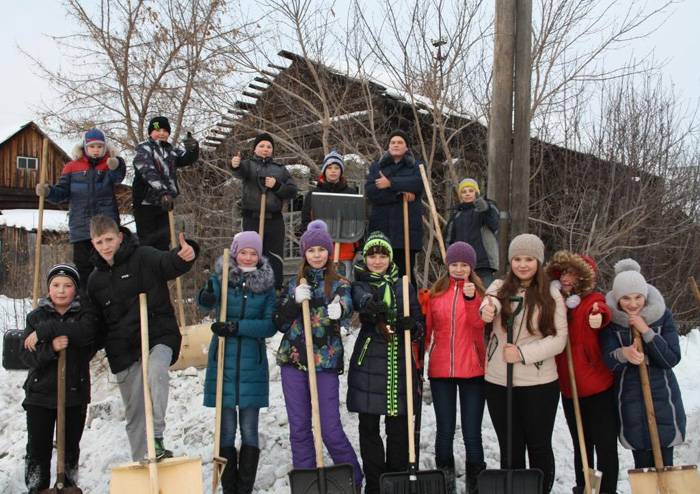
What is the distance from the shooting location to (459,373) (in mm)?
3895

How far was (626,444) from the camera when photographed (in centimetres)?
373

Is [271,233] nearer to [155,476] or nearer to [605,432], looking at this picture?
[155,476]

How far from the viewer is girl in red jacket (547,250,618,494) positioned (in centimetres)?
380

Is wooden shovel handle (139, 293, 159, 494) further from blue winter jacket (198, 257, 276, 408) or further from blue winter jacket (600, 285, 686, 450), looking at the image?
blue winter jacket (600, 285, 686, 450)

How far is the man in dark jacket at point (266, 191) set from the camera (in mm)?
5496

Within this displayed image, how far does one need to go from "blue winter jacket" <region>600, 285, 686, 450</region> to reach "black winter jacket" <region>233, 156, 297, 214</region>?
122 inches

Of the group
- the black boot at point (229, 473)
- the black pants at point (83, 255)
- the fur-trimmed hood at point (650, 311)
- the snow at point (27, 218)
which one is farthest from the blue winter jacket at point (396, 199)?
the snow at point (27, 218)

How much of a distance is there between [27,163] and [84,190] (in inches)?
1024

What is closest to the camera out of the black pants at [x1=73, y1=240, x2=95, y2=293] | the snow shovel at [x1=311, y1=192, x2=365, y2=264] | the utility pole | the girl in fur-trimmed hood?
the girl in fur-trimmed hood

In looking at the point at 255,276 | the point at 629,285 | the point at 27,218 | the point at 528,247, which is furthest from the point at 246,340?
the point at 27,218

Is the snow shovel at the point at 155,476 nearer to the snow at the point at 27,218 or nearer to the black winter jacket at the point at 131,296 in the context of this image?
the black winter jacket at the point at 131,296

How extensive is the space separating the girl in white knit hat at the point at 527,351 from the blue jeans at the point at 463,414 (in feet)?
0.50

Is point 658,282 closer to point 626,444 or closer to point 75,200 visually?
point 626,444

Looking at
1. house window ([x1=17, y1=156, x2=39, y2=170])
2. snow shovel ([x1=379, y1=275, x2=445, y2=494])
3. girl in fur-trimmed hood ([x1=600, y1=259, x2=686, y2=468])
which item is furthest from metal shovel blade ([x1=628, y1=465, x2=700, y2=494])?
house window ([x1=17, y1=156, x2=39, y2=170])
